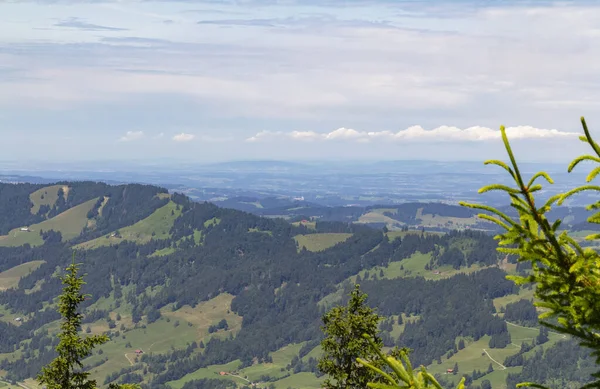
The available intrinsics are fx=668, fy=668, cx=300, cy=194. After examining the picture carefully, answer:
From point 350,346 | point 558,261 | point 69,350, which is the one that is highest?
point 558,261

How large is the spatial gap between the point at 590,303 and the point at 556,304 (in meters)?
0.63

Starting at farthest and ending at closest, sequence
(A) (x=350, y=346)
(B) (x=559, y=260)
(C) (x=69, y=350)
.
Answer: (A) (x=350, y=346) → (C) (x=69, y=350) → (B) (x=559, y=260)

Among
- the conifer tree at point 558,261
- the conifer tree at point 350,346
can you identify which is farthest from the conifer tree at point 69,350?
the conifer tree at point 558,261

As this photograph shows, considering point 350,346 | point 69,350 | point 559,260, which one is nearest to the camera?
point 559,260

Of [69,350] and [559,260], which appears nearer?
[559,260]

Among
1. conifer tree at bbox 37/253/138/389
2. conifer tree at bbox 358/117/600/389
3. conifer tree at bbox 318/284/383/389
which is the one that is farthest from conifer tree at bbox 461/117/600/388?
conifer tree at bbox 37/253/138/389

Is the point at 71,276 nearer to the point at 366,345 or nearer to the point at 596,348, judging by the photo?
the point at 366,345

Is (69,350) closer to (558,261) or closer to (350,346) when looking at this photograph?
(350,346)

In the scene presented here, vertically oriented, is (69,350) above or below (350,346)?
above

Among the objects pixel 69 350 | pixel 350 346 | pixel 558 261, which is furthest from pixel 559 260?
pixel 69 350

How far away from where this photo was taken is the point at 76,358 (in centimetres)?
3916

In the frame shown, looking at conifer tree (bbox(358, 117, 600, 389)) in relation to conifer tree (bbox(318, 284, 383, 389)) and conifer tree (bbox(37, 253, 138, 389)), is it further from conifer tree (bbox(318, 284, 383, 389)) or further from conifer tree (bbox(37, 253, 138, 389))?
conifer tree (bbox(37, 253, 138, 389))

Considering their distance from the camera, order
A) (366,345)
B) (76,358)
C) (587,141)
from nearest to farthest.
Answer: (587,141) → (76,358) → (366,345)

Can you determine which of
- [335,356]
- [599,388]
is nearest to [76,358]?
[335,356]
